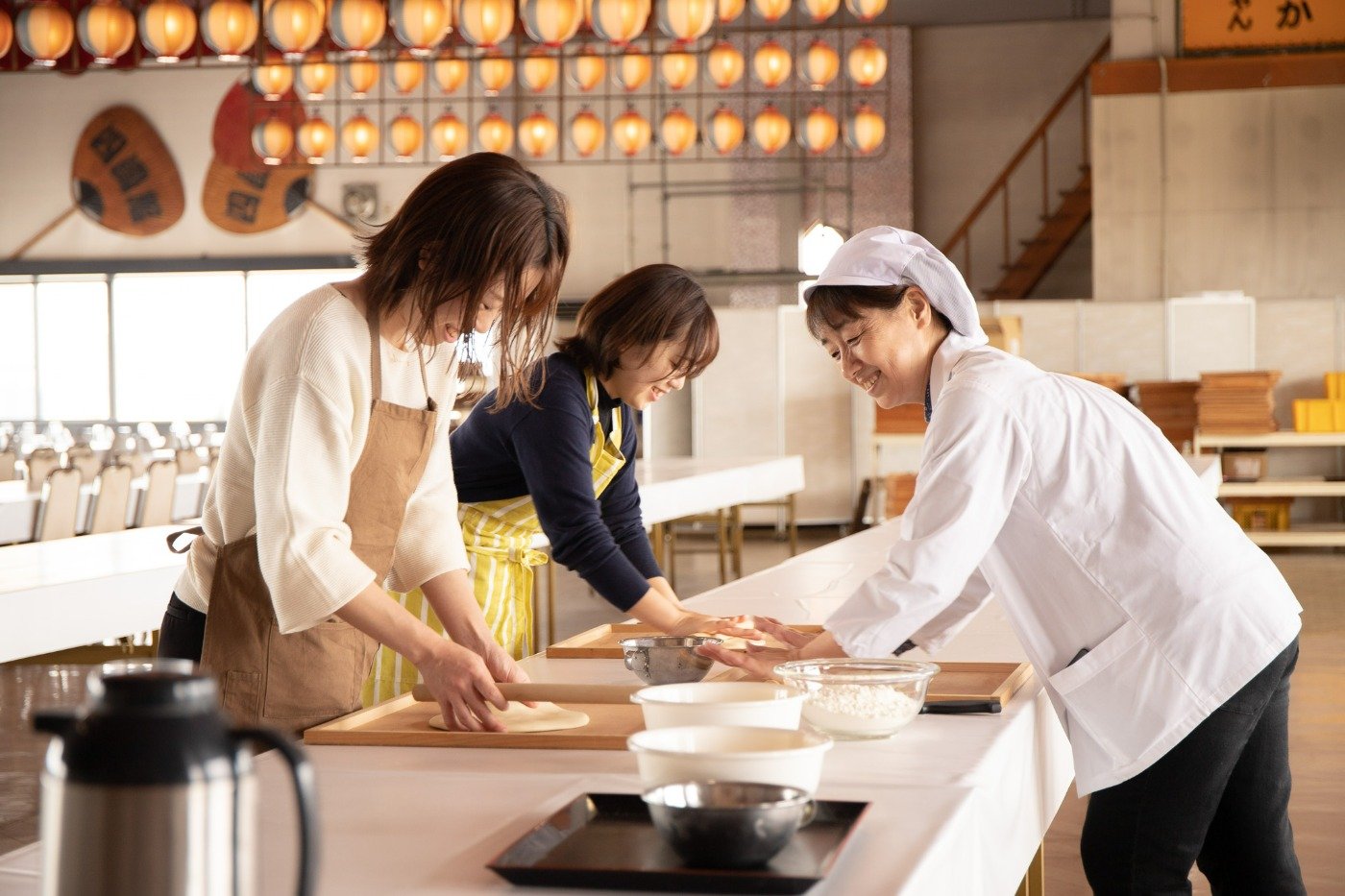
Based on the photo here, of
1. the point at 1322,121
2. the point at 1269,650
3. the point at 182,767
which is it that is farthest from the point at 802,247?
the point at 182,767

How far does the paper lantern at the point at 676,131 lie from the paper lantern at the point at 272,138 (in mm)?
2733

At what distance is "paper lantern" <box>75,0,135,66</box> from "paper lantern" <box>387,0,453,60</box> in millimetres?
1571

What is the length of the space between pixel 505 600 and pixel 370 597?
3.47 feet

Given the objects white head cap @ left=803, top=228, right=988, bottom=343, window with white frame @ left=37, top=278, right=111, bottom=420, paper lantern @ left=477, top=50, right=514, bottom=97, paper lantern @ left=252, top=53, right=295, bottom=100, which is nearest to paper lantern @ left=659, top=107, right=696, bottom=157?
paper lantern @ left=477, top=50, right=514, bottom=97

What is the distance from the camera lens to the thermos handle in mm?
758

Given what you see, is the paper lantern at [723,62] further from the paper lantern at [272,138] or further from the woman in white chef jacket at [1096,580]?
the woman in white chef jacket at [1096,580]

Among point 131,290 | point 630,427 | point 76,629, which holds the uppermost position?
point 131,290

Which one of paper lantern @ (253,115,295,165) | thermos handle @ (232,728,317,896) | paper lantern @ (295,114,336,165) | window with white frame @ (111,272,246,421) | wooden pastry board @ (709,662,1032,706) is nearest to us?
thermos handle @ (232,728,317,896)

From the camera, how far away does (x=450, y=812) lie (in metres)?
1.39

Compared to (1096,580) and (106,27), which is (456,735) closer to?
(1096,580)

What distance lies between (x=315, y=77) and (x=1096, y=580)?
8.91m

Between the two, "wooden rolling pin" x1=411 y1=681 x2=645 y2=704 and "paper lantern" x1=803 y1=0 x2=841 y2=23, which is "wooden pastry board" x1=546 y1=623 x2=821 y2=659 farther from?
"paper lantern" x1=803 y1=0 x2=841 y2=23

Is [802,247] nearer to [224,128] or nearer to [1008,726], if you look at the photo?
[224,128]

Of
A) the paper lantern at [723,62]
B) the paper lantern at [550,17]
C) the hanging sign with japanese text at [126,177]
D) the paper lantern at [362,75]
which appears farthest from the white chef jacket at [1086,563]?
the hanging sign with japanese text at [126,177]
